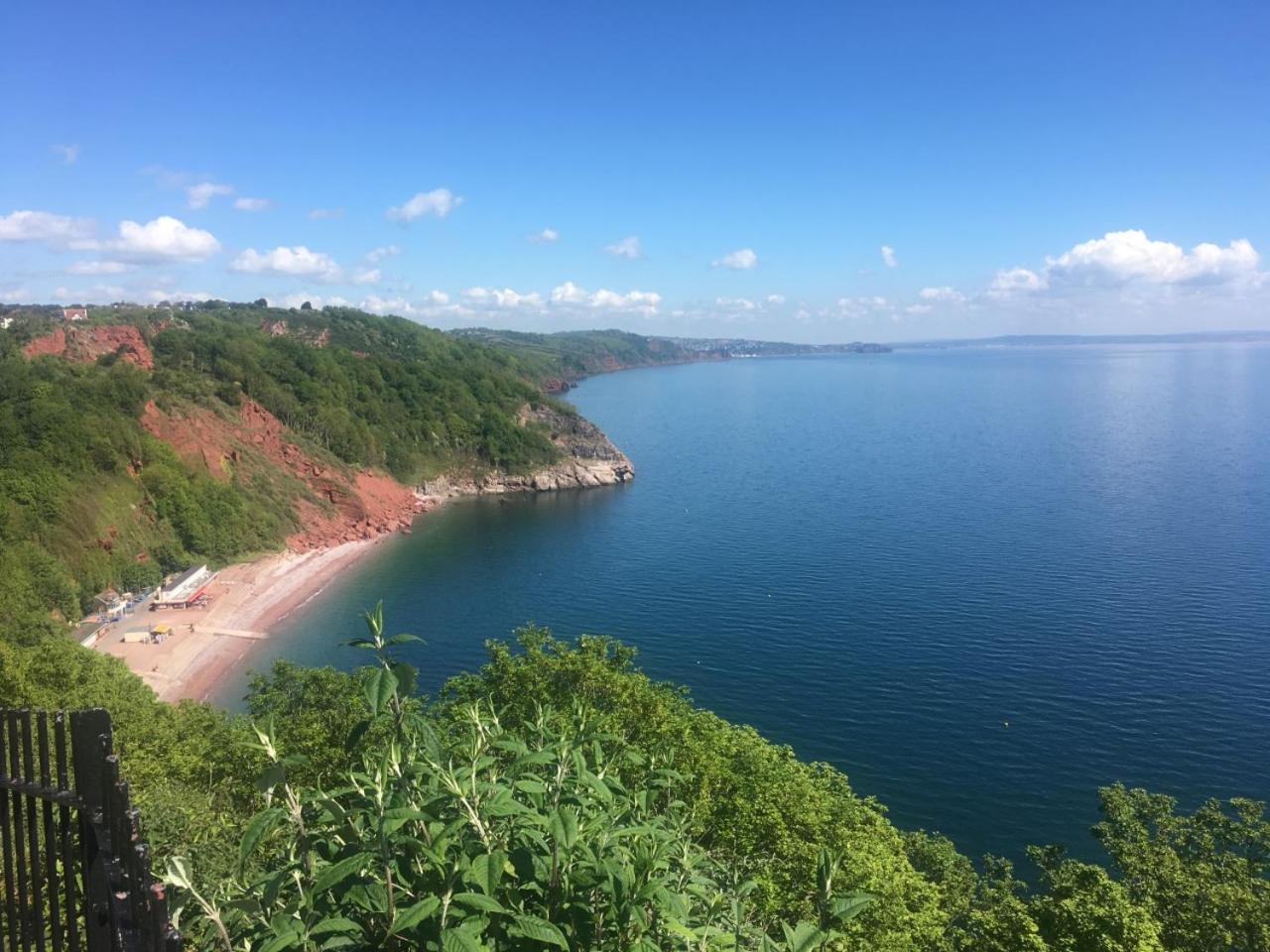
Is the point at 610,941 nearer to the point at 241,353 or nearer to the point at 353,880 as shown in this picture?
the point at 353,880

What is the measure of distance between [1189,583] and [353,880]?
4979 centimetres

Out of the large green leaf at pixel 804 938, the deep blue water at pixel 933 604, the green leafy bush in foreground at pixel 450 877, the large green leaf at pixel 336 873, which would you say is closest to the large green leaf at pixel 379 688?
the green leafy bush in foreground at pixel 450 877

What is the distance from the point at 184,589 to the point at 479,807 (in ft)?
162

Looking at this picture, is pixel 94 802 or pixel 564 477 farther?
pixel 564 477

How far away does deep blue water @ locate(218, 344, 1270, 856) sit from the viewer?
2812cm

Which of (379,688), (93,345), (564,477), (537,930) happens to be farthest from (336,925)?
(93,345)

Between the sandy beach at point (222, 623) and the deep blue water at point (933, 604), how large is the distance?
2144 mm

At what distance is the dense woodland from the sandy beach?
8.82 feet

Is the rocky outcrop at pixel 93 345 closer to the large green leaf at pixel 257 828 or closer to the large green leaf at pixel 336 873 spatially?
the large green leaf at pixel 257 828

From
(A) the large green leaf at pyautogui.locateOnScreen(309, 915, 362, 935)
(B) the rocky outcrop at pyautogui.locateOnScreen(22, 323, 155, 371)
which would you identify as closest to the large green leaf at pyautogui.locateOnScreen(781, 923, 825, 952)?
(A) the large green leaf at pyautogui.locateOnScreen(309, 915, 362, 935)

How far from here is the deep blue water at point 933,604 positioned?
2812 centimetres

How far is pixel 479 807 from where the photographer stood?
4227 millimetres

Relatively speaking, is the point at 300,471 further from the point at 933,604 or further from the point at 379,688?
the point at 379,688

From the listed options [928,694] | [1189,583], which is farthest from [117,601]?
[1189,583]
